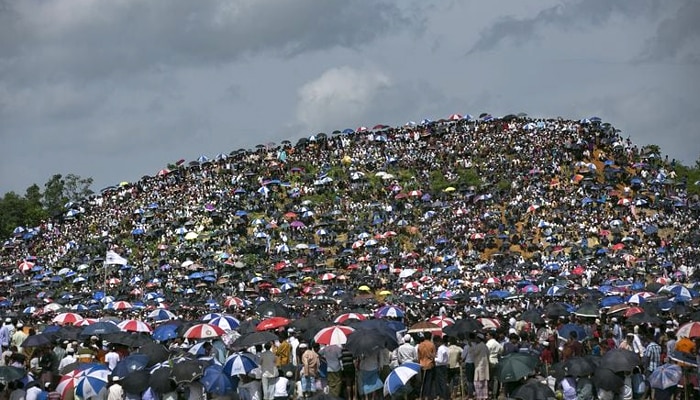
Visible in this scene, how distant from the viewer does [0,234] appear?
3113 inches

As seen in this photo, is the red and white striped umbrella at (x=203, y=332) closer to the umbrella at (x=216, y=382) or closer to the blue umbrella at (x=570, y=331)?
the umbrella at (x=216, y=382)

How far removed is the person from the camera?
1714cm

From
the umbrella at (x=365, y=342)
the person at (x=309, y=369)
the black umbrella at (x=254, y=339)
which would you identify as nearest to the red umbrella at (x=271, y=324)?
the black umbrella at (x=254, y=339)

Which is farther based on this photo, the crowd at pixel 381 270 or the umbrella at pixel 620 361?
the crowd at pixel 381 270

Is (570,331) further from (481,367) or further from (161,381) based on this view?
(161,381)

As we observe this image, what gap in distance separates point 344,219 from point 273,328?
35.2 m

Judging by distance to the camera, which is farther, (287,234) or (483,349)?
(287,234)

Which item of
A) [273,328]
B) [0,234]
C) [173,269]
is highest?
[0,234]

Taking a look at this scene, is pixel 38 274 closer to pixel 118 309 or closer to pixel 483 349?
pixel 118 309

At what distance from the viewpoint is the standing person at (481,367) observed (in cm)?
1761

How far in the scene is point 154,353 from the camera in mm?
17906

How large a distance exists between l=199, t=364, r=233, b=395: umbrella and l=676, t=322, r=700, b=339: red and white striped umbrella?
8762 millimetres

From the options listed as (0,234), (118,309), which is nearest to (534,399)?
(118,309)

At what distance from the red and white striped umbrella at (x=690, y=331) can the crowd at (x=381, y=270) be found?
0.05 meters
